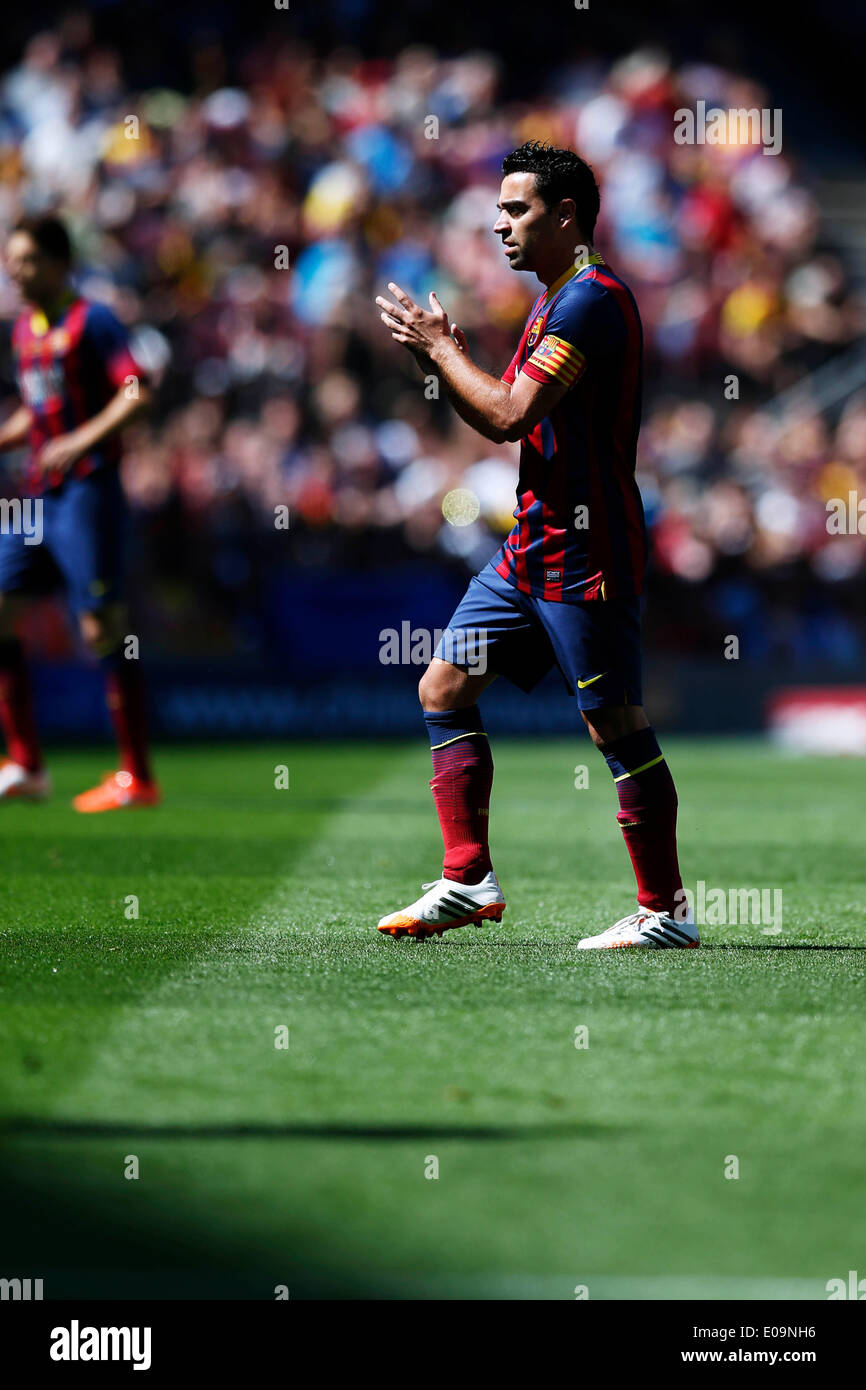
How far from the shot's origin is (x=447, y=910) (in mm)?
5262

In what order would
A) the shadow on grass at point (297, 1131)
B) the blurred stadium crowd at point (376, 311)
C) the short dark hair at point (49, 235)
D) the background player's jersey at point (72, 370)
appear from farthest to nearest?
the blurred stadium crowd at point (376, 311) → the background player's jersey at point (72, 370) → the short dark hair at point (49, 235) → the shadow on grass at point (297, 1131)

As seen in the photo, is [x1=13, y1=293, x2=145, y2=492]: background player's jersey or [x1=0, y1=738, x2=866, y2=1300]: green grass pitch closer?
[x1=0, y1=738, x2=866, y2=1300]: green grass pitch

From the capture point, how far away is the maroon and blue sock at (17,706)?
900 cm

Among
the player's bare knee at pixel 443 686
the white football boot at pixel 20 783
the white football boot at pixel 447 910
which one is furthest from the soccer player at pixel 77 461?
the white football boot at pixel 447 910

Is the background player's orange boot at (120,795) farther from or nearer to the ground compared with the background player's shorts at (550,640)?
nearer to the ground

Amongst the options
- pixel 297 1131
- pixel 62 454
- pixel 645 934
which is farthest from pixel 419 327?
pixel 62 454

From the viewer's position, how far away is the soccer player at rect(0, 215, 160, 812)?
843cm

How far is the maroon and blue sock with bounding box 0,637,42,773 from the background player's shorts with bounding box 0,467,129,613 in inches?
24.0

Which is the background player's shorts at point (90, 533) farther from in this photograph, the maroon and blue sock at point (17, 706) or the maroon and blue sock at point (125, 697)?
the maroon and blue sock at point (17, 706)

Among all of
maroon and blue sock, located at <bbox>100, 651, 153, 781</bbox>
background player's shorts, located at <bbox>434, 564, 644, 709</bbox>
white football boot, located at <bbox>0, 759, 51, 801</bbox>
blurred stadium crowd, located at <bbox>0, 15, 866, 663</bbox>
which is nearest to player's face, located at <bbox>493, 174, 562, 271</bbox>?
background player's shorts, located at <bbox>434, 564, 644, 709</bbox>

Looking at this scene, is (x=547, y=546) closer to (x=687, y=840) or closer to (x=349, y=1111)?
(x=349, y=1111)

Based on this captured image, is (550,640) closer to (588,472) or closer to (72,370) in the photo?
(588,472)

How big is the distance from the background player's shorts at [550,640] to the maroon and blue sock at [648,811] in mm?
134

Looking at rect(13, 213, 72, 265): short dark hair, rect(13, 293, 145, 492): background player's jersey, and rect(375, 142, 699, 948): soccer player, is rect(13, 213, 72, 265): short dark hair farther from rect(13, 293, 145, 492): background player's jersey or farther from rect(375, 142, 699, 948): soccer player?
rect(375, 142, 699, 948): soccer player
